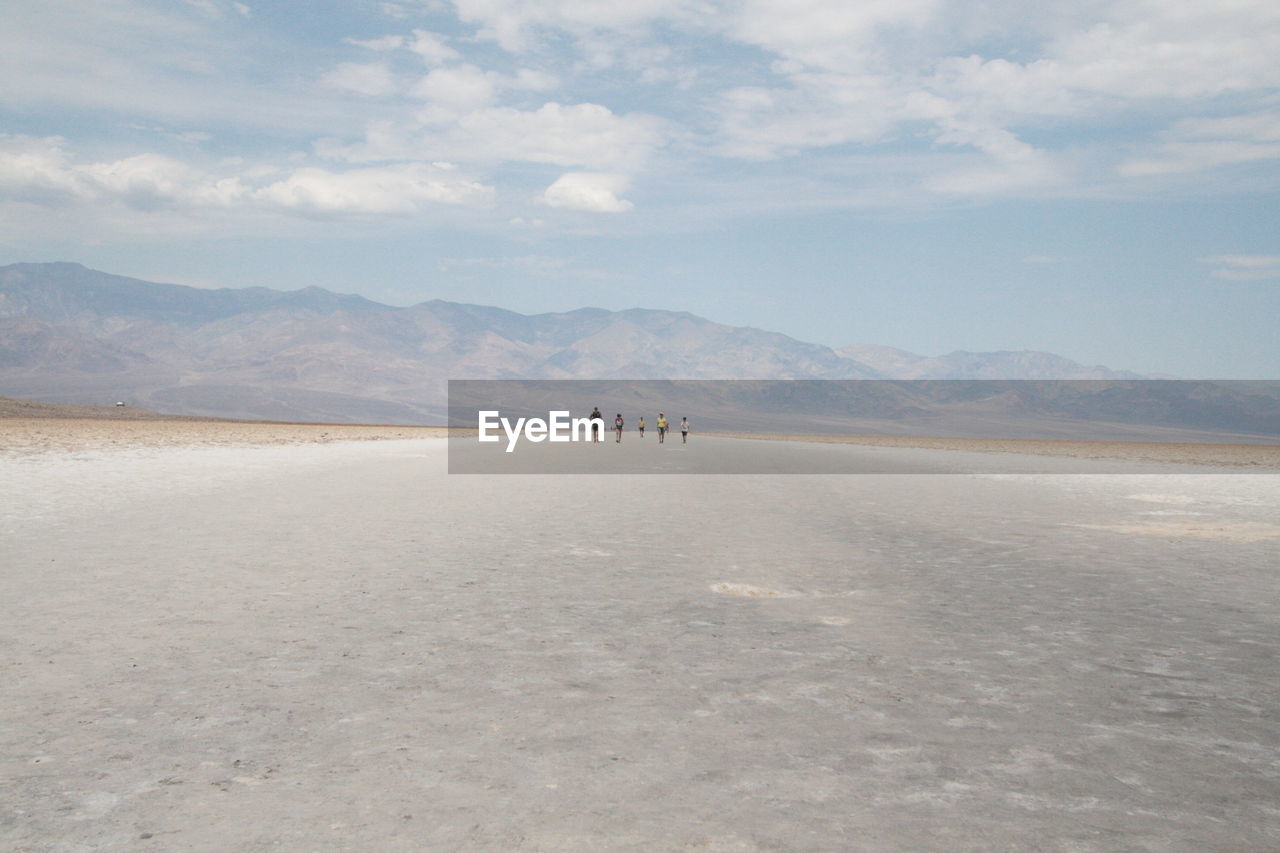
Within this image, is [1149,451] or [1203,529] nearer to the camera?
[1203,529]

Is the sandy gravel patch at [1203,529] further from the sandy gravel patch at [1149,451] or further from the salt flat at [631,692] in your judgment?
the sandy gravel patch at [1149,451]

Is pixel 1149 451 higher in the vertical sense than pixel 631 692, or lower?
lower

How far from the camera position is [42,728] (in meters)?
4.71

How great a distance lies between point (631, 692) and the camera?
5.45 m

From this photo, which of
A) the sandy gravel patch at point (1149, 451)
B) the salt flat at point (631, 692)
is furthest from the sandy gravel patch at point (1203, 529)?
the sandy gravel patch at point (1149, 451)

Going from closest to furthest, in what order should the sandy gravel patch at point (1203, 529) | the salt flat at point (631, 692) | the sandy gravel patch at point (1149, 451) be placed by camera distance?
1. the salt flat at point (631, 692)
2. the sandy gravel patch at point (1203, 529)
3. the sandy gravel patch at point (1149, 451)

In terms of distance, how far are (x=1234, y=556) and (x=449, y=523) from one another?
10098 mm

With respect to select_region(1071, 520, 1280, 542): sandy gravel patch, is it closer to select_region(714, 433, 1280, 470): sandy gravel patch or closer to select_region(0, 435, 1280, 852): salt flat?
select_region(0, 435, 1280, 852): salt flat

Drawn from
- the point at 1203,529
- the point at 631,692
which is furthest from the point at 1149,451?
the point at 631,692

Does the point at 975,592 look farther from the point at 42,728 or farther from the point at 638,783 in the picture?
the point at 42,728

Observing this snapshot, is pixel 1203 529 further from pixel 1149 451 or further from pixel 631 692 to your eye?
pixel 1149 451

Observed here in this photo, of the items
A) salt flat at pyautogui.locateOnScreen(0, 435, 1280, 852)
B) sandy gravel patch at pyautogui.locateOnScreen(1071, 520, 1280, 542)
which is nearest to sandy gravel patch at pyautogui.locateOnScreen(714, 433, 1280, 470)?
sandy gravel patch at pyautogui.locateOnScreen(1071, 520, 1280, 542)

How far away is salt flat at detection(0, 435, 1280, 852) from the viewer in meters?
3.77

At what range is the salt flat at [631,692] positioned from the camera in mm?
3766
